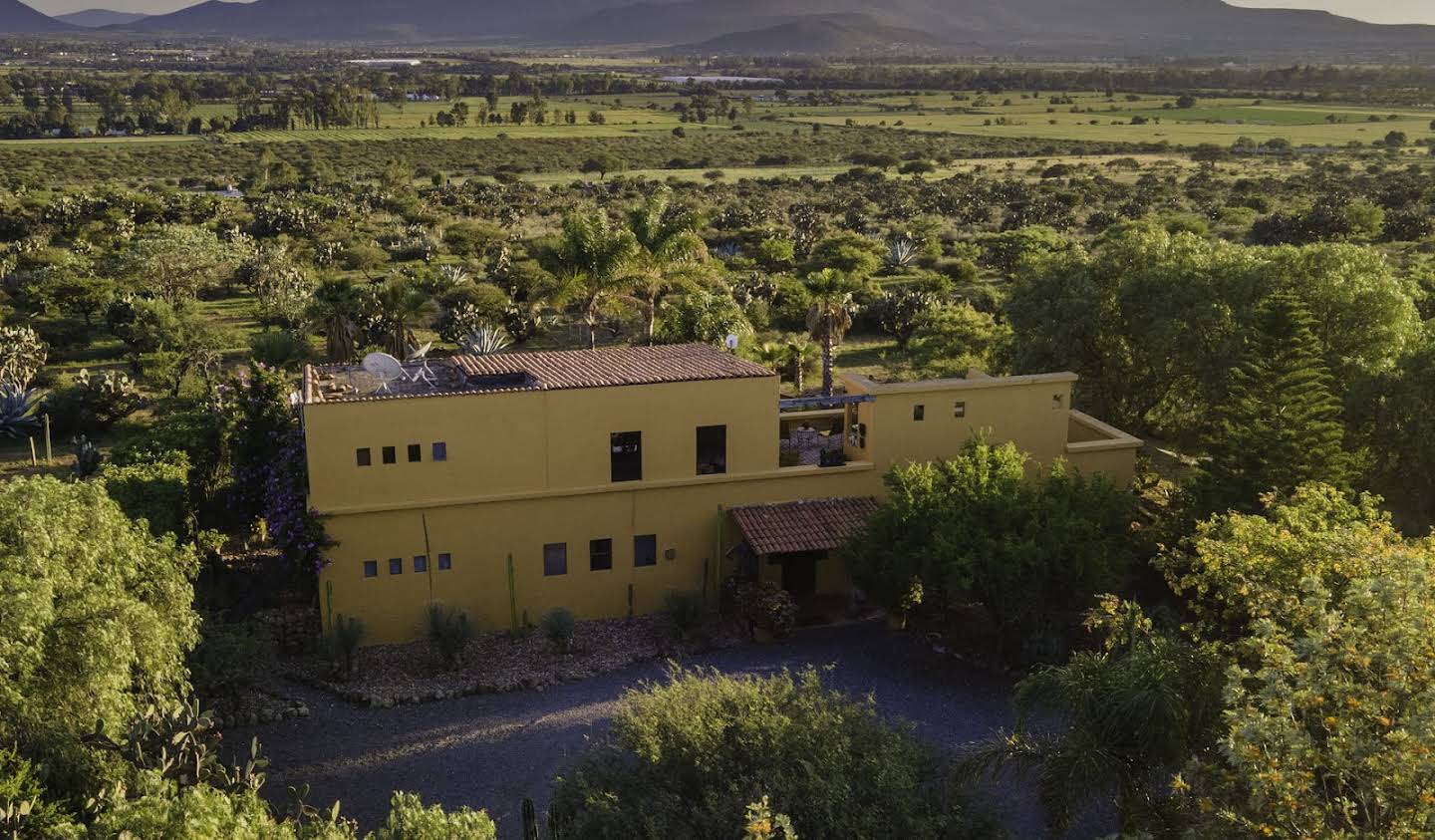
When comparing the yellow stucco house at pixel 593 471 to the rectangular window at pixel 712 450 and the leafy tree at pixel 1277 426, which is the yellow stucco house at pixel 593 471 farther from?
the leafy tree at pixel 1277 426

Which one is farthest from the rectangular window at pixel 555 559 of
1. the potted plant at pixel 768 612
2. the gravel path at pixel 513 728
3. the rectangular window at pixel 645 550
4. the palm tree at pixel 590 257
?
the palm tree at pixel 590 257

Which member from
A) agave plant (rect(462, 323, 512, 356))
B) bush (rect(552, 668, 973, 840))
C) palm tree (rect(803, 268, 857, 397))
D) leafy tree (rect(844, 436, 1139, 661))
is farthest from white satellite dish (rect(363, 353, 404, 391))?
agave plant (rect(462, 323, 512, 356))

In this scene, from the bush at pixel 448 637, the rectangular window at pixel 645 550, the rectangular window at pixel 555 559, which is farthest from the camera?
the rectangular window at pixel 645 550

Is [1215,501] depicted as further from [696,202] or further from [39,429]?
[696,202]

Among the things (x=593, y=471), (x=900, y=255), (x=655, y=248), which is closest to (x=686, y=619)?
(x=593, y=471)

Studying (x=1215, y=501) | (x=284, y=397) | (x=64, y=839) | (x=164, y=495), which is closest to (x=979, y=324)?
(x=1215, y=501)

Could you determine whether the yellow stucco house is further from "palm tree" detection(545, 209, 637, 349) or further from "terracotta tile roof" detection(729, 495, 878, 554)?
"palm tree" detection(545, 209, 637, 349)

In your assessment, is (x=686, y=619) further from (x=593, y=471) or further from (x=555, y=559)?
(x=593, y=471)
